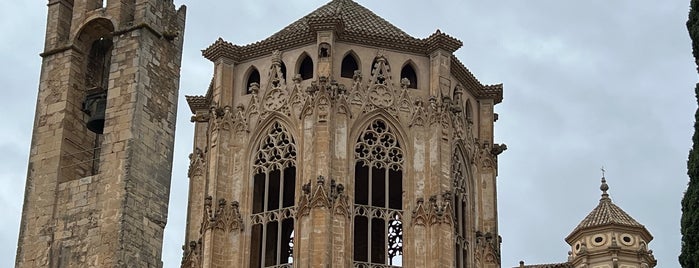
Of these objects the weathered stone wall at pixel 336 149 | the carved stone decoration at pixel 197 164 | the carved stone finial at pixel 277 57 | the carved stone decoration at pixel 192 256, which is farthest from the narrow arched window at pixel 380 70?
the carved stone decoration at pixel 192 256

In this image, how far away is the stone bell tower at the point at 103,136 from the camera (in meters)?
27.1

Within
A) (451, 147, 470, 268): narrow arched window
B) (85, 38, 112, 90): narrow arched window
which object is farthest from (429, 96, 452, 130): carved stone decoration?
Answer: (85, 38, 112, 90): narrow arched window

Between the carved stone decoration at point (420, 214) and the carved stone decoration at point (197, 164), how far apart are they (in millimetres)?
5798

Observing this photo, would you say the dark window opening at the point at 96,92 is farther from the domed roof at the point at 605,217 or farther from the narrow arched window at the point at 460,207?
the domed roof at the point at 605,217

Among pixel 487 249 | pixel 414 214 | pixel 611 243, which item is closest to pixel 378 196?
pixel 414 214

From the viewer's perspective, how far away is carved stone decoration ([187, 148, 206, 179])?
41.9 metres

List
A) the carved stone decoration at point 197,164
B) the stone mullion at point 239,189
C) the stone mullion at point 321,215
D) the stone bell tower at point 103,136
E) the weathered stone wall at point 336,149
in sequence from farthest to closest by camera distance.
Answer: the carved stone decoration at point 197,164
the stone mullion at point 239,189
the weathered stone wall at point 336,149
the stone mullion at point 321,215
the stone bell tower at point 103,136

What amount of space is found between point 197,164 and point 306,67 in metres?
3.73

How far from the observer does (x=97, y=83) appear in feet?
97.2

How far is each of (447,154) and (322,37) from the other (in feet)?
13.7

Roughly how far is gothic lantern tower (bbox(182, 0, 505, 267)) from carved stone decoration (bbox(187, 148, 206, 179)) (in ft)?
0.13

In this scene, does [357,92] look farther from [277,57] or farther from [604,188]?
[604,188]

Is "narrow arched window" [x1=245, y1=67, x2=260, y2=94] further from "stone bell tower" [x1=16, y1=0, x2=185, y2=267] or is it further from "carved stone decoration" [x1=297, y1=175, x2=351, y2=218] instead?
"stone bell tower" [x1=16, y1=0, x2=185, y2=267]

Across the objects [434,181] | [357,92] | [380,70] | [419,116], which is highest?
[380,70]
